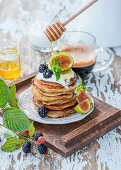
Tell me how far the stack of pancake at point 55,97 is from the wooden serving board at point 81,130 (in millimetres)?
112

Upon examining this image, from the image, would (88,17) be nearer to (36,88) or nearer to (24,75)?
(24,75)

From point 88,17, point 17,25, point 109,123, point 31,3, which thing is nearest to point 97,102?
point 109,123

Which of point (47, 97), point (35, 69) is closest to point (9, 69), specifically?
point (35, 69)

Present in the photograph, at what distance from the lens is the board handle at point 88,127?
6.75ft

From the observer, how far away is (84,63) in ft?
9.39

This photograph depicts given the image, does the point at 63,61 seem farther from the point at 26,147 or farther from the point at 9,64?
the point at 9,64

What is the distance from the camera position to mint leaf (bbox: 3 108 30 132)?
6.62 feet

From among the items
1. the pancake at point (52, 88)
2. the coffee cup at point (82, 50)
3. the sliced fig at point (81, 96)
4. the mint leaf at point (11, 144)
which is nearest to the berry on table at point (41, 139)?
the mint leaf at point (11, 144)

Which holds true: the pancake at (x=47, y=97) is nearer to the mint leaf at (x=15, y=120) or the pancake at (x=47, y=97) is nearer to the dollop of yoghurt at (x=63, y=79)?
the dollop of yoghurt at (x=63, y=79)

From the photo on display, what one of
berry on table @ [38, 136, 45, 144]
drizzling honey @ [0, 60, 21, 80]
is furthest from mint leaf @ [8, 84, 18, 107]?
drizzling honey @ [0, 60, 21, 80]

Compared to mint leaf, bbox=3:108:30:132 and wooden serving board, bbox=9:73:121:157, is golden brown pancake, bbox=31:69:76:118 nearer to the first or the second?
wooden serving board, bbox=9:73:121:157

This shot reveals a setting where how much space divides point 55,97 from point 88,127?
323mm

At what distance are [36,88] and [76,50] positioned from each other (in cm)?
72

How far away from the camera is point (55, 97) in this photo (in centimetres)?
226
